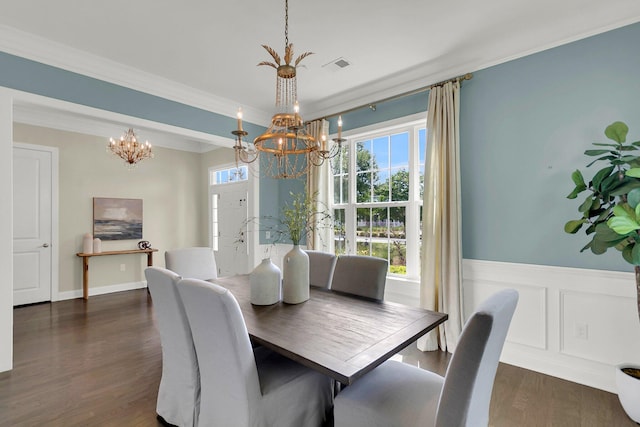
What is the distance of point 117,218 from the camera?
17.1ft

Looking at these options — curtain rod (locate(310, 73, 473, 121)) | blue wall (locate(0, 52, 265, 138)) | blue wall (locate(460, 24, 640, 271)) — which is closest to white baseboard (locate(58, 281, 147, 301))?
blue wall (locate(0, 52, 265, 138))

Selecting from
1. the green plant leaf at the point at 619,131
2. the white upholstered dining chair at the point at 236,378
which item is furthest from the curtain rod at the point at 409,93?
the white upholstered dining chair at the point at 236,378

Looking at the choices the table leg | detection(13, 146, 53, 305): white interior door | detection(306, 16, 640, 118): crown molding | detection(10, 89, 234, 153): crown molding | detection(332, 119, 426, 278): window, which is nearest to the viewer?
detection(306, 16, 640, 118): crown molding

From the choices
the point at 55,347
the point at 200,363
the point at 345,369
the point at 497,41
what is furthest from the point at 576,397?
the point at 55,347

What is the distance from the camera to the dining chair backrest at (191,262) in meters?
2.82

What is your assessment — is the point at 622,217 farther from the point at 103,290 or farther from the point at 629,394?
the point at 103,290

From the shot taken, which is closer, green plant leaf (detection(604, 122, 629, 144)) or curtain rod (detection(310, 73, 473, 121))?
green plant leaf (detection(604, 122, 629, 144))

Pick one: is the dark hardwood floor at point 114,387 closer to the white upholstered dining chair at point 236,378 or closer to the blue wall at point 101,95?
the white upholstered dining chair at point 236,378

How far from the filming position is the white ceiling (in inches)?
86.9

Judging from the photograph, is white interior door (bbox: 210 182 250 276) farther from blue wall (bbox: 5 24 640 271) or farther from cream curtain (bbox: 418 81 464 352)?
→ cream curtain (bbox: 418 81 464 352)

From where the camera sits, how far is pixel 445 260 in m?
2.88

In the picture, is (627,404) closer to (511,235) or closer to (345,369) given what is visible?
(511,235)

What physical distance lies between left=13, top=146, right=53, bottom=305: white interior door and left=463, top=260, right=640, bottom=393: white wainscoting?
19.7 feet

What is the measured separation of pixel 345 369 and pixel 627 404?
6.79 feet
